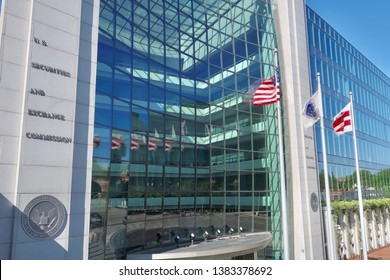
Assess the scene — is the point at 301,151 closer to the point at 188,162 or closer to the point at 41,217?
the point at 188,162

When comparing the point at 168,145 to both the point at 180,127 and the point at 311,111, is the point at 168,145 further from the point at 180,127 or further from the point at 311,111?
the point at 311,111

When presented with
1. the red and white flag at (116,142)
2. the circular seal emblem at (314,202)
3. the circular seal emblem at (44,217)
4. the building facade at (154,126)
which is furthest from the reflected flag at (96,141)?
the circular seal emblem at (314,202)

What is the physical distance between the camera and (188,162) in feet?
65.1

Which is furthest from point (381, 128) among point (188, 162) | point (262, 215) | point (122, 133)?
point (122, 133)

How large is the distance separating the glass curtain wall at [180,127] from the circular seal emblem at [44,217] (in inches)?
Result: 124

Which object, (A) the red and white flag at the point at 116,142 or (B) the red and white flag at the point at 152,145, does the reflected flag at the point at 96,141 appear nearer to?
(A) the red and white flag at the point at 116,142

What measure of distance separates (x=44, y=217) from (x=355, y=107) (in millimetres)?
35977

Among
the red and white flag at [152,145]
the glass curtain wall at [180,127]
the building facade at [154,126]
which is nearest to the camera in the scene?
the building facade at [154,126]

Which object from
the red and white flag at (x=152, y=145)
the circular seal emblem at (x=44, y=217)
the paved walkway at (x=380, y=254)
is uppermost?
the red and white flag at (x=152, y=145)

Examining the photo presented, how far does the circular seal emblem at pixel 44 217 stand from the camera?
1044cm

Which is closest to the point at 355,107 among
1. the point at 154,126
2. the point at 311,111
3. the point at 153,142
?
the point at 311,111

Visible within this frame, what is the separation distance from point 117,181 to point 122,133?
2461mm

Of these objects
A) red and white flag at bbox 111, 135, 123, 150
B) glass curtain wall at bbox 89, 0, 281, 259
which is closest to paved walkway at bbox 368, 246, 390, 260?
glass curtain wall at bbox 89, 0, 281, 259
